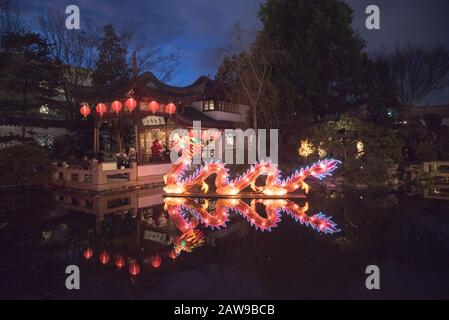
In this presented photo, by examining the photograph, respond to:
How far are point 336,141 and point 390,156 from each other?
2.87m

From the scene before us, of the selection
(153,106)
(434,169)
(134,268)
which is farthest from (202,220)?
(434,169)

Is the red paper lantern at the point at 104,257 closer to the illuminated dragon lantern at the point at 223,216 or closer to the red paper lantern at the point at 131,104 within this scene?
the illuminated dragon lantern at the point at 223,216

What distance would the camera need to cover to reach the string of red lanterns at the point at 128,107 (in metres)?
14.7

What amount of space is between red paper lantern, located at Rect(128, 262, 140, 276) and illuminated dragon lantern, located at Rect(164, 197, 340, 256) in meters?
0.85

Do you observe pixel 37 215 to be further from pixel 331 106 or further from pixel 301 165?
pixel 331 106

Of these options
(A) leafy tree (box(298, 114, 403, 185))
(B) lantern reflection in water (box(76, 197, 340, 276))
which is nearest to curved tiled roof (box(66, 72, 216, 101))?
(B) lantern reflection in water (box(76, 197, 340, 276))

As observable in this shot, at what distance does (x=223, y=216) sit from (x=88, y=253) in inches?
149

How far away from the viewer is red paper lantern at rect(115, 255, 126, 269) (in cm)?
573

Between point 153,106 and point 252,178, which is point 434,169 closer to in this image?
point 252,178

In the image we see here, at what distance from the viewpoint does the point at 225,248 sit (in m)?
6.65

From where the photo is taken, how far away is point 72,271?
548 centimetres

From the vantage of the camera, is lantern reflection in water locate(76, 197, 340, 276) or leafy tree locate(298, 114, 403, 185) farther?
leafy tree locate(298, 114, 403, 185)

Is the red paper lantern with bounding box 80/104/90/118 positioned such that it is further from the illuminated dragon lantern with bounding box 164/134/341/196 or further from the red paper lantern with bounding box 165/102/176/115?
the illuminated dragon lantern with bounding box 164/134/341/196

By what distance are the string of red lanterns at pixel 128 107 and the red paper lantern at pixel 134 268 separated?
1020 centimetres
